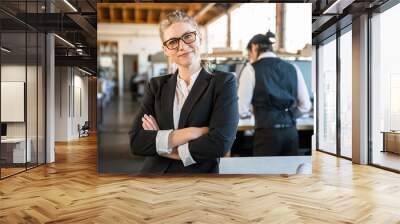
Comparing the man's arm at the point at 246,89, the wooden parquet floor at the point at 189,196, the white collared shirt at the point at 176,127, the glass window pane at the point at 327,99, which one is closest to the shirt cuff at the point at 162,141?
the white collared shirt at the point at 176,127

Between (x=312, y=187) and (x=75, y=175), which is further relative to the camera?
(x=75, y=175)

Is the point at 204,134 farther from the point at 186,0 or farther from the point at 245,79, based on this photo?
the point at 186,0

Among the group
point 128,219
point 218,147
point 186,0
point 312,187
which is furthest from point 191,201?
point 186,0

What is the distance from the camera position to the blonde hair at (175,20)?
5.65 m

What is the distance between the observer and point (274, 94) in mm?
5793

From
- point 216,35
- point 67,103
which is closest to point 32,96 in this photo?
point 67,103

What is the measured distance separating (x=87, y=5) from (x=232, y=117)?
2.75m

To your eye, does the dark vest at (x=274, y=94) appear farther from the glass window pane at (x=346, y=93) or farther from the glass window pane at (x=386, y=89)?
the glass window pane at (x=346, y=93)

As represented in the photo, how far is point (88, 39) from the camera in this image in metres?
6.34

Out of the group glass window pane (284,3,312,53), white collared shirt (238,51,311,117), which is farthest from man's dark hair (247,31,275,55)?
glass window pane (284,3,312,53)

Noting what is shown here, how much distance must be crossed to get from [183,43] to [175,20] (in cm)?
34

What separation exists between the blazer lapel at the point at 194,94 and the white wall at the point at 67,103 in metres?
1.64

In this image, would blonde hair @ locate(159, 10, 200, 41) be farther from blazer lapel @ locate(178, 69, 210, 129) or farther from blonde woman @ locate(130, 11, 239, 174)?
blazer lapel @ locate(178, 69, 210, 129)

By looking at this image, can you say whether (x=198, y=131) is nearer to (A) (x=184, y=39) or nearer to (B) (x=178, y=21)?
(A) (x=184, y=39)
